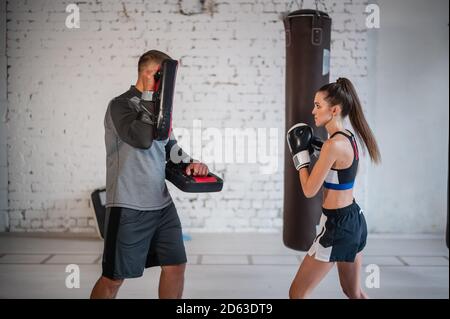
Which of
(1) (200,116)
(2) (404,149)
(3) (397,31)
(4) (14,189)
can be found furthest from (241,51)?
(4) (14,189)

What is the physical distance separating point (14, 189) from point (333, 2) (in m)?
1.52

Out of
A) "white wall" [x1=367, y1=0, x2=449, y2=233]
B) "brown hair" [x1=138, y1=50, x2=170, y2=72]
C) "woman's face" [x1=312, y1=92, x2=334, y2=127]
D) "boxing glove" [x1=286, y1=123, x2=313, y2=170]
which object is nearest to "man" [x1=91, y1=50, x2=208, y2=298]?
"brown hair" [x1=138, y1=50, x2=170, y2=72]

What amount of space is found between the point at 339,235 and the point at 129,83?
154 cm

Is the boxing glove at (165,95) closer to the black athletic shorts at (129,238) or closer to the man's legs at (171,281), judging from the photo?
the black athletic shorts at (129,238)

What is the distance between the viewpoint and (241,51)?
10.1ft

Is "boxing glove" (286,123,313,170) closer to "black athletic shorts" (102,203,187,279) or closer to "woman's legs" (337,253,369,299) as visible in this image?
"woman's legs" (337,253,369,299)

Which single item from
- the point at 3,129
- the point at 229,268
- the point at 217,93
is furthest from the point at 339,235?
the point at 217,93

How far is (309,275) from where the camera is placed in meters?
1.40

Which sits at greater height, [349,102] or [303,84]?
[303,84]

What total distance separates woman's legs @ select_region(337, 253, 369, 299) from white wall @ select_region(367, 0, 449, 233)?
1.10 meters

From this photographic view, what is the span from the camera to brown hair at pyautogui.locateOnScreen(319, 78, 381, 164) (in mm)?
1332

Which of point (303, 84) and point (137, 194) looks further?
point (303, 84)

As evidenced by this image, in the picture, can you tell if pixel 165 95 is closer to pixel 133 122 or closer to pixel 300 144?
pixel 133 122

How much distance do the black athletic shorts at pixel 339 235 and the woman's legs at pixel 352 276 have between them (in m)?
0.05
